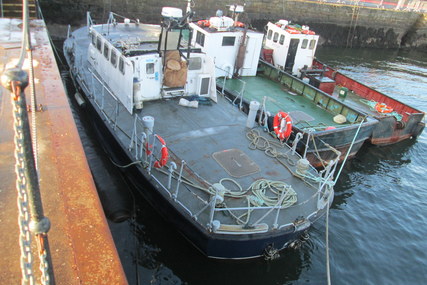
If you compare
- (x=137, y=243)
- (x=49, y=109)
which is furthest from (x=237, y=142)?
(x=49, y=109)

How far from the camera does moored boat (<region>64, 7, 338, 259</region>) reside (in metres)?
6.94

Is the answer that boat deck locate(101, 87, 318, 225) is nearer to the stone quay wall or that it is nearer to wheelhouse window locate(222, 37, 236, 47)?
wheelhouse window locate(222, 37, 236, 47)

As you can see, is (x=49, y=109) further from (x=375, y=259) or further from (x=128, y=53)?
(x=375, y=259)

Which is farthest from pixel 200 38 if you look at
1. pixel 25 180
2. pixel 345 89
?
pixel 25 180

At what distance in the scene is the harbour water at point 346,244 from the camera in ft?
25.0

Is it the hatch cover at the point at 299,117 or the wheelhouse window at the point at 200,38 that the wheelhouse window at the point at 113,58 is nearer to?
the wheelhouse window at the point at 200,38

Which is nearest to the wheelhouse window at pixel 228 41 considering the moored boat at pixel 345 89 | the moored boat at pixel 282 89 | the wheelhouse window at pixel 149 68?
the moored boat at pixel 282 89

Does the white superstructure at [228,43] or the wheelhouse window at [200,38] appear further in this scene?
the wheelhouse window at [200,38]

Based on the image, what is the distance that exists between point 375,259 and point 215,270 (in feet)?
14.4

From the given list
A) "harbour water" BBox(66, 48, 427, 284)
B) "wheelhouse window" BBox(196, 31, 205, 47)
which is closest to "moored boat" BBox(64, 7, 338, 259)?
"harbour water" BBox(66, 48, 427, 284)

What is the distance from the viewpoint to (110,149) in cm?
979

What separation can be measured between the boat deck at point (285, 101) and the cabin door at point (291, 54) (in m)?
1.83

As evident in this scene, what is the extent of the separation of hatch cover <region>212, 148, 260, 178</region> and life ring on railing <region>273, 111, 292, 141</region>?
1.57 meters

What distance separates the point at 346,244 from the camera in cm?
912
